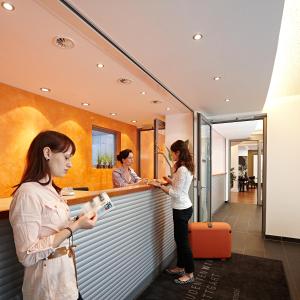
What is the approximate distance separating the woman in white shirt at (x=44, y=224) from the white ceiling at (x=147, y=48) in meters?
1.07

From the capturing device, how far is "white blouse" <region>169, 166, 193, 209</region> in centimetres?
243

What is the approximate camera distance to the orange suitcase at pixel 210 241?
3.12 m

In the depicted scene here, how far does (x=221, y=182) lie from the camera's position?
23.5 ft

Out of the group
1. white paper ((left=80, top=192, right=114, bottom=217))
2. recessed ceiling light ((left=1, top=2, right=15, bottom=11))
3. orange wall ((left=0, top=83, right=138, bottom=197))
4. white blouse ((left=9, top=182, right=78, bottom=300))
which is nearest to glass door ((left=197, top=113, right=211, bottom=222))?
orange wall ((left=0, top=83, right=138, bottom=197))

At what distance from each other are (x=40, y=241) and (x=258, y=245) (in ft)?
12.7

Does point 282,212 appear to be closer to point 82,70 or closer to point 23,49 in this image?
point 82,70

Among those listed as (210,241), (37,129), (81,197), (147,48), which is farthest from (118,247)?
(37,129)

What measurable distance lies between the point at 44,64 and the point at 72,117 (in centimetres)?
171

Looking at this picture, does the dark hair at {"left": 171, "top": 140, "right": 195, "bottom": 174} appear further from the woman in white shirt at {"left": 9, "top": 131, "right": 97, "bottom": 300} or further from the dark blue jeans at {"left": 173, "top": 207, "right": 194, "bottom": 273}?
the woman in white shirt at {"left": 9, "top": 131, "right": 97, "bottom": 300}

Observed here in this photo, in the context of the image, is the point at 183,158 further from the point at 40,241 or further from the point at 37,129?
the point at 37,129

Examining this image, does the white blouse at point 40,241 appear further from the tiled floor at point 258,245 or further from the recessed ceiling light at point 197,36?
the tiled floor at point 258,245

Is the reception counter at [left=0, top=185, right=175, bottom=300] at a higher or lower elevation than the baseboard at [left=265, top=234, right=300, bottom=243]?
higher

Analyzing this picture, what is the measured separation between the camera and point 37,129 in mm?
3455

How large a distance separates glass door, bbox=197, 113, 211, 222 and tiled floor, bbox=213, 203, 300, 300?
0.73 m
